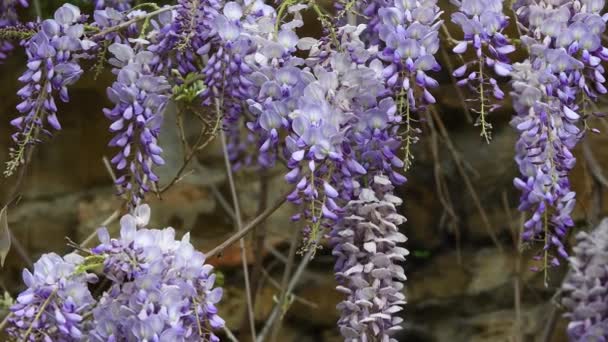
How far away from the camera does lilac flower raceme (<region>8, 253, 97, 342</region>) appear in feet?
3.50

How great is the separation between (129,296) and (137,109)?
221 mm

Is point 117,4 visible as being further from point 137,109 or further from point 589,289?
point 589,289

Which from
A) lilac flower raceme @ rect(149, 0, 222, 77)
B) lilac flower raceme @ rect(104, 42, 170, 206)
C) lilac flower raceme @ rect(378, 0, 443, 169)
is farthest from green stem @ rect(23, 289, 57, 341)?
lilac flower raceme @ rect(378, 0, 443, 169)

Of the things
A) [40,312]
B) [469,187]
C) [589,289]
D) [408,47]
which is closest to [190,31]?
[408,47]

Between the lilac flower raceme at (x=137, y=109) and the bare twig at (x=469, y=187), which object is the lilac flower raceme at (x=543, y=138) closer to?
the lilac flower raceme at (x=137, y=109)

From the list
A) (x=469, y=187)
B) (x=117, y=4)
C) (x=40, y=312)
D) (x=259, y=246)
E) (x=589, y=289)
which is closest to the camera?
(x=40, y=312)

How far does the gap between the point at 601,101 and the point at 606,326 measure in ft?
2.17

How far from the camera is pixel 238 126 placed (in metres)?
2.00

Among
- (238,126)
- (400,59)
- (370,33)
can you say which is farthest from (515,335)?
(400,59)

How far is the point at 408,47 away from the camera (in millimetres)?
1094

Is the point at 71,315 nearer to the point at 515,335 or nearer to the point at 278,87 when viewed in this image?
the point at 278,87

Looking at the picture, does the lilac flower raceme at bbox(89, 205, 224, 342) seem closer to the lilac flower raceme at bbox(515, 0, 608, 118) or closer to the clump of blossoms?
the lilac flower raceme at bbox(515, 0, 608, 118)

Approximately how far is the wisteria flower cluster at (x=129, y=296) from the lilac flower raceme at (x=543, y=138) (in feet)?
1.28

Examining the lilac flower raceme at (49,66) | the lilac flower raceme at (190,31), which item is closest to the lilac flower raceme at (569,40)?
the lilac flower raceme at (190,31)
